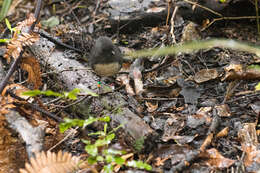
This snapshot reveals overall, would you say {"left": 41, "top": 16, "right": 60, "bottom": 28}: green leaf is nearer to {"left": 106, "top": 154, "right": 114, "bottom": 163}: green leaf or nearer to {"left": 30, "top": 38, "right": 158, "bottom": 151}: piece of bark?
{"left": 30, "top": 38, "right": 158, "bottom": 151}: piece of bark

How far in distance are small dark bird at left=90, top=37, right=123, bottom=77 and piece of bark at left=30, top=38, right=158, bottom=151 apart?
0.76 ft

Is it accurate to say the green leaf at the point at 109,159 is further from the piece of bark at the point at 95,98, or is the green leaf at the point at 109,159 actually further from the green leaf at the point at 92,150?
the piece of bark at the point at 95,98

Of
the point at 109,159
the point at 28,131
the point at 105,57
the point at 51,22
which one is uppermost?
the point at 51,22

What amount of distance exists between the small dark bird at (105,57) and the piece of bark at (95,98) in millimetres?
232

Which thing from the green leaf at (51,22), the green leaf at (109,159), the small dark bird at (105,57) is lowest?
the green leaf at (109,159)

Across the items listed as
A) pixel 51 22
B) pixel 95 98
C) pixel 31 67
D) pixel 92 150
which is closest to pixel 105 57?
pixel 95 98

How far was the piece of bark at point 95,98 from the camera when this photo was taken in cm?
248

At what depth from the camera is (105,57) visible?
308 cm

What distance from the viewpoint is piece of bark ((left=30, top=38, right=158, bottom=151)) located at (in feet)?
8.15

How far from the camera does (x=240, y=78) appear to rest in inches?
116

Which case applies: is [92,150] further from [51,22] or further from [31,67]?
[51,22]

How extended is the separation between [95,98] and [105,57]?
1.50 feet

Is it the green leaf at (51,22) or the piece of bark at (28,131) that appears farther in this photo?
the green leaf at (51,22)

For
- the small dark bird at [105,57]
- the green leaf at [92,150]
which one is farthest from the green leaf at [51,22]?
the green leaf at [92,150]
